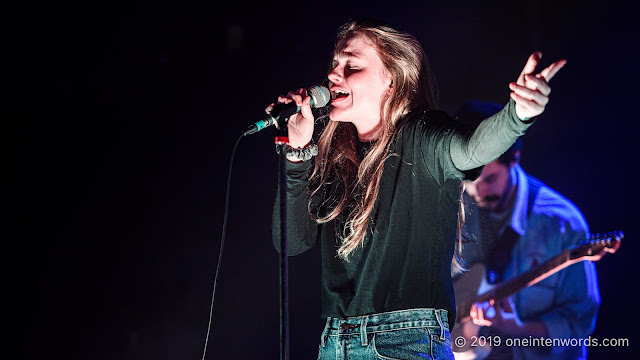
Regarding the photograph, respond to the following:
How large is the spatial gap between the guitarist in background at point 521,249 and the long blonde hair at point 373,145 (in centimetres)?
121

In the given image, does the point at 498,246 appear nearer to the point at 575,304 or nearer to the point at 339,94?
the point at 575,304

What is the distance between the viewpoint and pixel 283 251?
4.11 ft

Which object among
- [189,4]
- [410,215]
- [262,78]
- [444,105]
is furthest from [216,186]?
[410,215]

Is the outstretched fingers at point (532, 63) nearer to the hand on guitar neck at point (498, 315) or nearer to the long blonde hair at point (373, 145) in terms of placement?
the long blonde hair at point (373, 145)

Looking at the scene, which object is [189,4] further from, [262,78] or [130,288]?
[130,288]

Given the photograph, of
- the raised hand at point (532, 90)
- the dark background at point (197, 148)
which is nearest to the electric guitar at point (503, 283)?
the dark background at point (197, 148)

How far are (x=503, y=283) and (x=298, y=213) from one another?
167 centimetres

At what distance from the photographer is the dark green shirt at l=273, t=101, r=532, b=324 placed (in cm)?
136

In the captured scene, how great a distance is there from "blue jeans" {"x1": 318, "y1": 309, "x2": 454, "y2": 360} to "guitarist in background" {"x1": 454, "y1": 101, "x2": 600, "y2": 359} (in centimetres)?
155

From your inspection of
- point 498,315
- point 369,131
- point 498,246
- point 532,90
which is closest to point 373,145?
Answer: point 369,131

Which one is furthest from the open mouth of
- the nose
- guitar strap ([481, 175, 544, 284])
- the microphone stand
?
guitar strap ([481, 175, 544, 284])

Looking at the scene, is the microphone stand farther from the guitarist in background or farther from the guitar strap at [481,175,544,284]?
the guitar strap at [481,175,544,284]

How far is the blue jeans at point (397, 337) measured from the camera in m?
1.30

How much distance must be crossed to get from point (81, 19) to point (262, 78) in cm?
103
